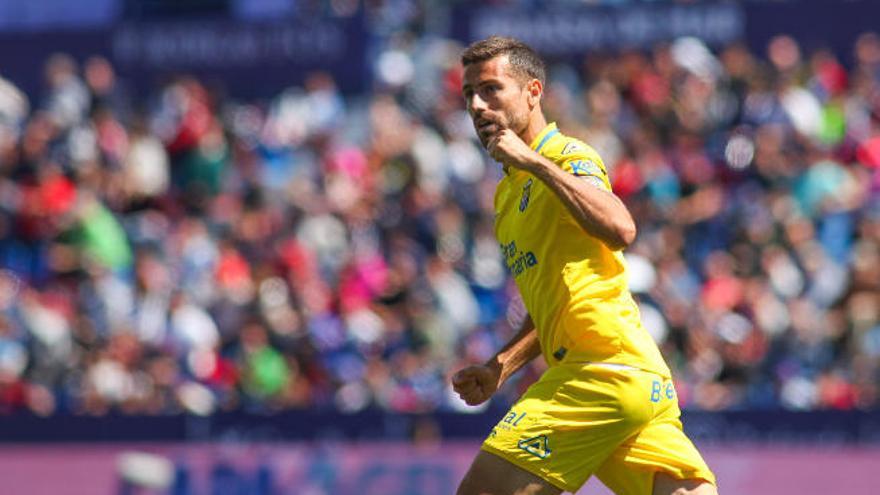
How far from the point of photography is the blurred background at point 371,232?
13.0m

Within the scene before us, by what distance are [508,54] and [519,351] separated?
1209 millimetres

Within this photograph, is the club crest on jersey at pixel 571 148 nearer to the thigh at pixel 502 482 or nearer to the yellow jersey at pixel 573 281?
the yellow jersey at pixel 573 281

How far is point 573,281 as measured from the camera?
21.3 feet

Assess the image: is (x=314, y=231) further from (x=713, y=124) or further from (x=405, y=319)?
(x=713, y=124)

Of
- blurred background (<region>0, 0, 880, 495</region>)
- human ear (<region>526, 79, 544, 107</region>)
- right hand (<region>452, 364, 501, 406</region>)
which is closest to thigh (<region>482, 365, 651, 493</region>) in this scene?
right hand (<region>452, 364, 501, 406</region>)

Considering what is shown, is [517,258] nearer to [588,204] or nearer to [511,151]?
[588,204]

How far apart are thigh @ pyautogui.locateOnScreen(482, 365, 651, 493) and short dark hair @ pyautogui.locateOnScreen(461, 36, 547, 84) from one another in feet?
3.69

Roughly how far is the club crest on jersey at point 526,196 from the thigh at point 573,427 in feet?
2.10

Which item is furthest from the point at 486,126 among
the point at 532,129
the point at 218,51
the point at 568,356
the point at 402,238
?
the point at 218,51

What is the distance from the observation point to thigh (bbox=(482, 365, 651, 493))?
642cm

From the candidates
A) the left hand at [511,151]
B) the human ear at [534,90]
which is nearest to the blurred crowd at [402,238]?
the human ear at [534,90]

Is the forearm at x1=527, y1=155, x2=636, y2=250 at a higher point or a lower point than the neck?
lower

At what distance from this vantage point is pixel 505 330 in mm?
13992

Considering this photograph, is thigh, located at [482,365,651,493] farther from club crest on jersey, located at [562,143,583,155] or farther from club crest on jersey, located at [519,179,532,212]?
club crest on jersey, located at [562,143,583,155]
